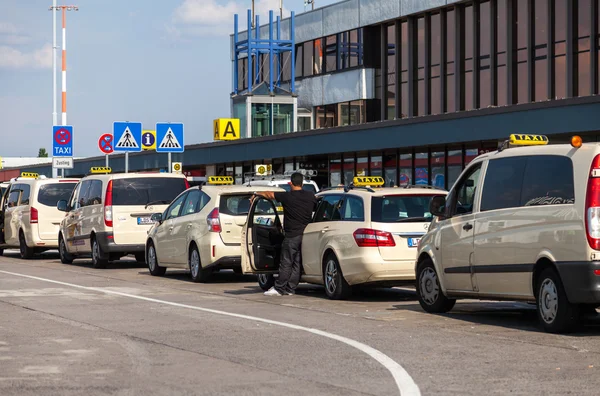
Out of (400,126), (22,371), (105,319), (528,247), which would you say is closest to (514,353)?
(528,247)

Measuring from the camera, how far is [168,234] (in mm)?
21172

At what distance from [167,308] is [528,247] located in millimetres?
4928

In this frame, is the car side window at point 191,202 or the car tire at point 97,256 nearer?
the car side window at point 191,202

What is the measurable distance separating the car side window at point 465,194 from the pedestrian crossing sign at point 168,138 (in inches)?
757

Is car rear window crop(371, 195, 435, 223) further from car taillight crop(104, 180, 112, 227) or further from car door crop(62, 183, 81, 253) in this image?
car door crop(62, 183, 81, 253)

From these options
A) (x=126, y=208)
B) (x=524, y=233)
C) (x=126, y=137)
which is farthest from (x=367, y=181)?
(x=126, y=137)

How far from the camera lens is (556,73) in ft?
133

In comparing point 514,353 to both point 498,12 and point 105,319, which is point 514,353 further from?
point 498,12

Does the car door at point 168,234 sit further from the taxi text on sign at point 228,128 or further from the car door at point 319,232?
the taxi text on sign at point 228,128

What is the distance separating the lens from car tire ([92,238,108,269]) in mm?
24656

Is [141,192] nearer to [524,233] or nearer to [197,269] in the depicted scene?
[197,269]

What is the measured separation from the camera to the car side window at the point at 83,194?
84.6 ft

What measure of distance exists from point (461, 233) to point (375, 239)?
7.12 feet

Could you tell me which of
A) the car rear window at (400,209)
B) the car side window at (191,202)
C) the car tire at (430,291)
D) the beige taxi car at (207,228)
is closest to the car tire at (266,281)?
the beige taxi car at (207,228)
